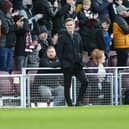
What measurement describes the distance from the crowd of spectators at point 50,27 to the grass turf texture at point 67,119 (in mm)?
4028

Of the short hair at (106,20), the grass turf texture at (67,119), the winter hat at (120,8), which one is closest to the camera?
the grass turf texture at (67,119)

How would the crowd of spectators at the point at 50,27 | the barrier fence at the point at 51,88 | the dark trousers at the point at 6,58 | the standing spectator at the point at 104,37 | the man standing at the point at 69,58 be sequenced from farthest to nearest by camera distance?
1. the standing spectator at the point at 104,37
2. the crowd of spectators at the point at 50,27
3. the dark trousers at the point at 6,58
4. the barrier fence at the point at 51,88
5. the man standing at the point at 69,58

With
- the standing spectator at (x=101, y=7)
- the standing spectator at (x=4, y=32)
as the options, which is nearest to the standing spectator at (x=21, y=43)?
the standing spectator at (x=4, y=32)

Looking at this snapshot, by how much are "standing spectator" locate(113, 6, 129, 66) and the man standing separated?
3.76 m

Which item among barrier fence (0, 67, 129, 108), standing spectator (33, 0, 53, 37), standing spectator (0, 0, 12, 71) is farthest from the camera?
standing spectator (33, 0, 53, 37)

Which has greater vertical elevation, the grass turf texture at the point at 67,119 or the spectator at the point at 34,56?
the spectator at the point at 34,56

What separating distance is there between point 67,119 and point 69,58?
11.3 feet

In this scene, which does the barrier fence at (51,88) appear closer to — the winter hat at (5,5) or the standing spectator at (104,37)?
the standing spectator at (104,37)

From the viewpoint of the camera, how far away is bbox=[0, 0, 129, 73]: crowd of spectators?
52.4 ft

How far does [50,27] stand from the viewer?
17.5 metres

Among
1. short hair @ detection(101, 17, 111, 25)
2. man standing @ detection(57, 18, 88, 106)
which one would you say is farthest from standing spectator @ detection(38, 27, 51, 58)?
man standing @ detection(57, 18, 88, 106)

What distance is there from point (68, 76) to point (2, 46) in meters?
2.56

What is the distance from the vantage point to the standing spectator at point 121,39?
17609 mm

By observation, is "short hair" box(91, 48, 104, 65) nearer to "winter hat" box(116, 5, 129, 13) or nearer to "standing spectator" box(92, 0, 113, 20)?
"standing spectator" box(92, 0, 113, 20)
